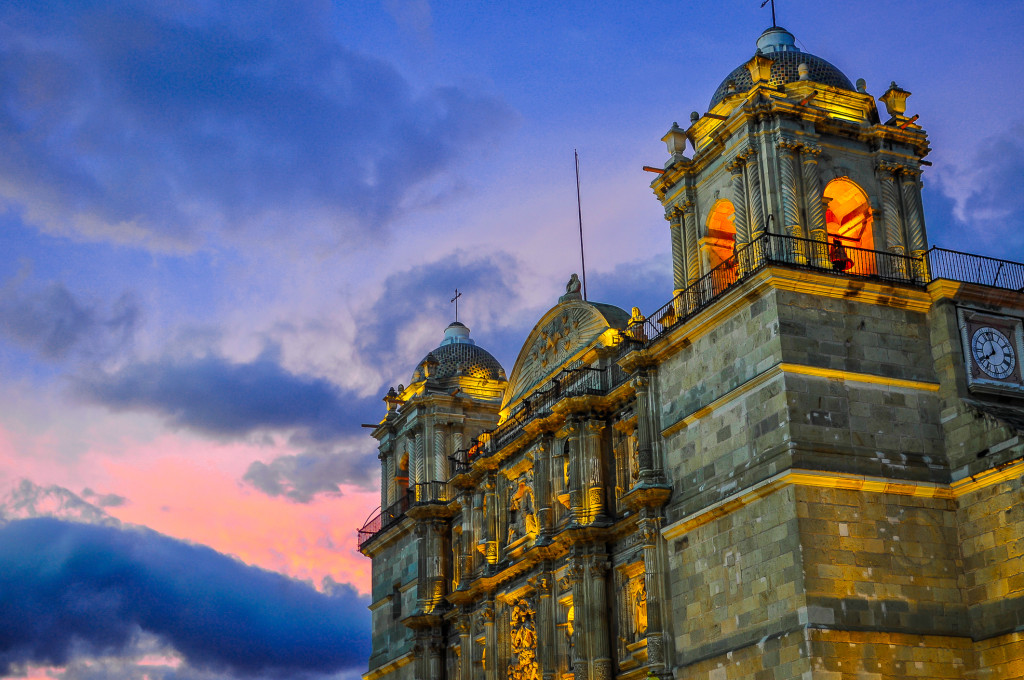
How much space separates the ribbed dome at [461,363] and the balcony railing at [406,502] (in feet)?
15.1

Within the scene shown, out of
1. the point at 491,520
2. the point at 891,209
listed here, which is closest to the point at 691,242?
the point at 891,209

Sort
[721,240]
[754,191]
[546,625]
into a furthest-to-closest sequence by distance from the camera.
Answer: [546,625], [721,240], [754,191]

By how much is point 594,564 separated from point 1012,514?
12.2 meters

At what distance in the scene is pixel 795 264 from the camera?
3192cm

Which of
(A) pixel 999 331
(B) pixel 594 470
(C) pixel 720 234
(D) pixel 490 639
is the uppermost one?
(C) pixel 720 234

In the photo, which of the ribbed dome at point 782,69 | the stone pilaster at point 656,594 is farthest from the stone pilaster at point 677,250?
the stone pilaster at point 656,594

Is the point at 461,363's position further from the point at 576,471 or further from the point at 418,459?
the point at 576,471

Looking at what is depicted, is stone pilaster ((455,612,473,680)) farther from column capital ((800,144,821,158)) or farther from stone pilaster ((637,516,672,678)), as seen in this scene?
→ column capital ((800,144,821,158))

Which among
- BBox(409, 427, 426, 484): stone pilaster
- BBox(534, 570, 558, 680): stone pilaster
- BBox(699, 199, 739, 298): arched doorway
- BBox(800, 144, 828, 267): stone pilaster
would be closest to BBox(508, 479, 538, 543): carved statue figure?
BBox(534, 570, 558, 680): stone pilaster

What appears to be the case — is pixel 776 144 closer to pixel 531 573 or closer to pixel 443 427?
pixel 531 573

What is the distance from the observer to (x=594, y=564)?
123ft

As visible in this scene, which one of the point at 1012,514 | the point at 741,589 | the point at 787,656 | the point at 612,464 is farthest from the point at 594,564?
the point at 1012,514

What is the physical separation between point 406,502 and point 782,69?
78.5 ft

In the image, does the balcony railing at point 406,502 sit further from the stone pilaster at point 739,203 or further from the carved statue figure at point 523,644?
the stone pilaster at point 739,203
